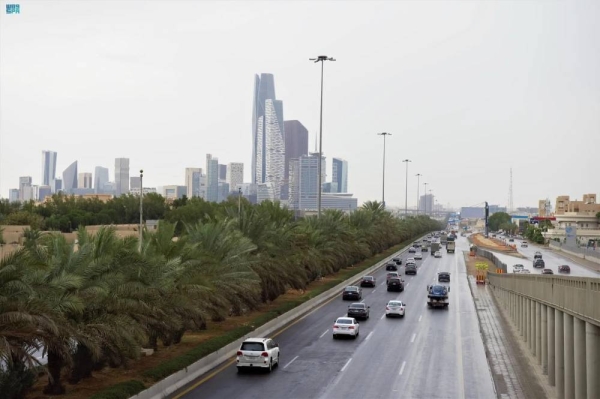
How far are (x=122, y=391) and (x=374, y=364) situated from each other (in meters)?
11.9

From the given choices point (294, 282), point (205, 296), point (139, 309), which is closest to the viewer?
point (139, 309)

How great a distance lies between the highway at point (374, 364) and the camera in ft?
76.4

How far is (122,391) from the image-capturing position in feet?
65.0

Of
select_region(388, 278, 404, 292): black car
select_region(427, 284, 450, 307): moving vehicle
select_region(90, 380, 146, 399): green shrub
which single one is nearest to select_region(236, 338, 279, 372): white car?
select_region(90, 380, 146, 399): green shrub

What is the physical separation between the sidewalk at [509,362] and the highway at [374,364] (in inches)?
19.5

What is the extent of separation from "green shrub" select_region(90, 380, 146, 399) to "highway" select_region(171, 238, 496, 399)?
5.04 ft

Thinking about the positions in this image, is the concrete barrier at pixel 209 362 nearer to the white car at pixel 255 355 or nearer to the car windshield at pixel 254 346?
the white car at pixel 255 355

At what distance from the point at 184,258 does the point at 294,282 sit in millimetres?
17837

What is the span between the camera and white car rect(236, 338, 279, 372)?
26062 millimetres

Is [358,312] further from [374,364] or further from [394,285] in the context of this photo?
[394,285]

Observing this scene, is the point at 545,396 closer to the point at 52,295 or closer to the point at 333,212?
the point at 52,295

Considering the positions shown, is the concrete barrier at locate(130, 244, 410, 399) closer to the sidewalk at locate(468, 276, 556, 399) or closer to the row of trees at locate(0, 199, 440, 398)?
the row of trees at locate(0, 199, 440, 398)

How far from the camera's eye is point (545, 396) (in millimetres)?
23516

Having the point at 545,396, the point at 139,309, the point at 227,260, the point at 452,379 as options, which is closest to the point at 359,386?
the point at 452,379
